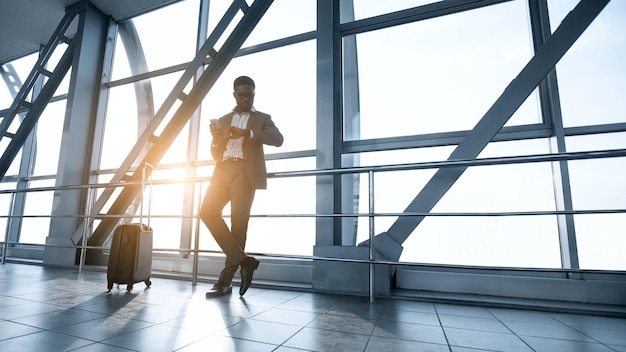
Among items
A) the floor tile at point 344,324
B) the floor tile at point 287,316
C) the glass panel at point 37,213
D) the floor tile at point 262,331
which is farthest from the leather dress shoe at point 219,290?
the glass panel at point 37,213

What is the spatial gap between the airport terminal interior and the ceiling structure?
113 centimetres

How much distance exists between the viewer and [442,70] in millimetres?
2514

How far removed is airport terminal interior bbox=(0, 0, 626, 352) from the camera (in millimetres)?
1368

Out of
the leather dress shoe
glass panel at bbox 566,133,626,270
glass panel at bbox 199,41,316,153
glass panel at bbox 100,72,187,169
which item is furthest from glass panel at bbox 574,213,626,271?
glass panel at bbox 100,72,187,169

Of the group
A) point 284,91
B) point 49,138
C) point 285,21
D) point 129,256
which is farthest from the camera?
point 49,138

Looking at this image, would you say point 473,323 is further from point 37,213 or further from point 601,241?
point 37,213

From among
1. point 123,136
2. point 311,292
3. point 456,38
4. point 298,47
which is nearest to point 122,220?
point 123,136

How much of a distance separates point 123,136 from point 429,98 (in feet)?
12.6

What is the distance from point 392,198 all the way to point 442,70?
112cm

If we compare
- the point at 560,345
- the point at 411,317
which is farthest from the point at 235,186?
the point at 560,345

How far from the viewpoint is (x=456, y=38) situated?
99.4 inches

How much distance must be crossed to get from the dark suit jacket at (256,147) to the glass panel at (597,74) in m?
1.99

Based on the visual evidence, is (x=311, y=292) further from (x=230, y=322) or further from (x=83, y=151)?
(x=83, y=151)

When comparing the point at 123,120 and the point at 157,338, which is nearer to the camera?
the point at 157,338
